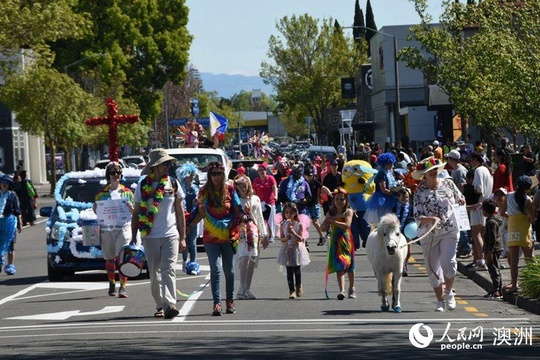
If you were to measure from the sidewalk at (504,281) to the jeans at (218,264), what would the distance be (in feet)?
11.9

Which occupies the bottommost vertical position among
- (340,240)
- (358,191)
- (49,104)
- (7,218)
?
(340,240)

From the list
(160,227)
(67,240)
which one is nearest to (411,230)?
(160,227)

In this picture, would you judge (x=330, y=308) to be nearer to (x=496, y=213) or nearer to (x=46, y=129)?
(x=496, y=213)

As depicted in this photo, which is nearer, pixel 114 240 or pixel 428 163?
pixel 428 163

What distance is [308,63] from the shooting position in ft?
382

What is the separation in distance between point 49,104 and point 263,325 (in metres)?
50.6

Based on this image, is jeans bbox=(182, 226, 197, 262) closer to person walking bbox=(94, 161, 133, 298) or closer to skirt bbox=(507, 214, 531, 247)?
person walking bbox=(94, 161, 133, 298)

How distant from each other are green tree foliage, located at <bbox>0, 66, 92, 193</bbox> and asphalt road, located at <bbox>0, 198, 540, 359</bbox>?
4331 centimetres

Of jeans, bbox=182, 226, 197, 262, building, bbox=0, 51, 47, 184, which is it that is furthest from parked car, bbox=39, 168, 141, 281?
building, bbox=0, 51, 47, 184

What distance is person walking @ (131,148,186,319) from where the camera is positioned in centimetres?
1545

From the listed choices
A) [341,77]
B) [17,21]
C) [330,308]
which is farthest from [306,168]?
[341,77]

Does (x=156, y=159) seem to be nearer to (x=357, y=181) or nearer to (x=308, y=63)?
(x=357, y=181)

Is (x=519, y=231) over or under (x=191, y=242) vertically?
over

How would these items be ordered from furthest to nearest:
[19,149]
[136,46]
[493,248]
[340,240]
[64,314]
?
[19,149] < [136,46] < [493,248] < [340,240] < [64,314]
